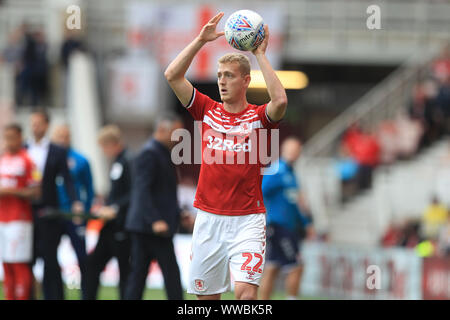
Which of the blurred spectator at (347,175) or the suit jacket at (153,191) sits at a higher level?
the suit jacket at (153,191)

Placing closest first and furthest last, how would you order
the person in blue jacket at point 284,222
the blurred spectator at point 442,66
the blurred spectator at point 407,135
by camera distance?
the person in blue jacket at point 284,222
the blurred spectator at point 407,135
the blurred spectator at point 442,66

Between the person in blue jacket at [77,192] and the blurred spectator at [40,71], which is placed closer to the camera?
the person in blue jacket at [77,192]

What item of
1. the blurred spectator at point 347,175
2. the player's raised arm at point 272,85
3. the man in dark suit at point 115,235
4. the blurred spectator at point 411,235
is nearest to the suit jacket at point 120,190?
the man in dark suit at point 115,235

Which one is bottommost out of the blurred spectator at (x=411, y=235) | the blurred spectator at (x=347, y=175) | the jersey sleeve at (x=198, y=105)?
the blurred spectator at (x=411, y=235)

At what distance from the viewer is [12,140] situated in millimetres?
11078

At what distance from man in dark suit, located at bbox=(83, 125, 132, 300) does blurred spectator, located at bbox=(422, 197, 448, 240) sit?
884 cm

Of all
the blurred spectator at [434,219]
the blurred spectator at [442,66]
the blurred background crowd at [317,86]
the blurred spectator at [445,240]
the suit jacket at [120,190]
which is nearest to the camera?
the suit jacket at [120,190]

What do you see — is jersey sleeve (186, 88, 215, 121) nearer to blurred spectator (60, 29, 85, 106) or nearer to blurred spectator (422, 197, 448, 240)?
blurred spectator (422, 197, 448, 240)

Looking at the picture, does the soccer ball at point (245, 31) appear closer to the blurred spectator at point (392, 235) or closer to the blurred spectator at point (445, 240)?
the blurred spectator at point (445, 240)

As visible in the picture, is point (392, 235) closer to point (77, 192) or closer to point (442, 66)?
point (442, 66)

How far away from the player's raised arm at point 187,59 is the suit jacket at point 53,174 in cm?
403

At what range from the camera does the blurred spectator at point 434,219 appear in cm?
1861
